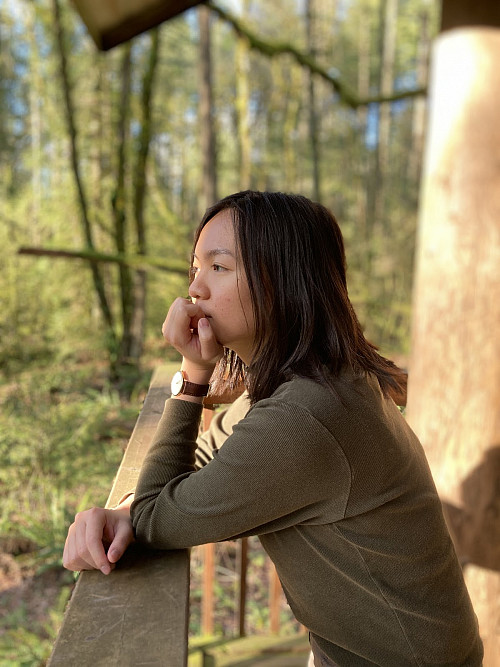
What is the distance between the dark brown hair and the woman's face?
2 cm

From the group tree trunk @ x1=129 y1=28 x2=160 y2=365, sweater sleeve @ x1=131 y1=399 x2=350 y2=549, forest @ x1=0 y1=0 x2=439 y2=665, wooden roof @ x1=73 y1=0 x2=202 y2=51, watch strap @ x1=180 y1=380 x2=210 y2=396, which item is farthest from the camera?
tree trunk @ x1=129 y1=28 x2=160 y2=365

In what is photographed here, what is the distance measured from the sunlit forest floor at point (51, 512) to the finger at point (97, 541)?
2241mm

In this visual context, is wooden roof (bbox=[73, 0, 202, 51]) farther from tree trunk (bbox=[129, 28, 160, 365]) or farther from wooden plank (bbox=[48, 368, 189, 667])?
tree trunk (bbox=[129, 28, 160, 365])

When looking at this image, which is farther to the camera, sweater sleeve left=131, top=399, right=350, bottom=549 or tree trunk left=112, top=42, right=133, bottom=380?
tree trunk left=112, top=42, right=133, bottom=380

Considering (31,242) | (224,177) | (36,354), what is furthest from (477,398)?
(224,177)

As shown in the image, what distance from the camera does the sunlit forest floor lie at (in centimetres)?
334

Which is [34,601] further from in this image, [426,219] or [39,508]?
[426,219]

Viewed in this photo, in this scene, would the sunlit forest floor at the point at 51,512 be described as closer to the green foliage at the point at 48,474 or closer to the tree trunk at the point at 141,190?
the green foliage at the point at 48,474

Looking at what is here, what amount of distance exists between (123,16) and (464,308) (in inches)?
65.3

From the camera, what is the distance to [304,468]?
3.08 feet

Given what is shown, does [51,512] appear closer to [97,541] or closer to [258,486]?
[97,541]

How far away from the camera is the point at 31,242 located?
7.06 metres

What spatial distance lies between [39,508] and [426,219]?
9.78 feet

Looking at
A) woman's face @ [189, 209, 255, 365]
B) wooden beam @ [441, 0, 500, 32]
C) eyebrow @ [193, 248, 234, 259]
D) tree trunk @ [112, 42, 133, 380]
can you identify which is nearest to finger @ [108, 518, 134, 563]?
woman's face @ [189, 209, 255, 365]
